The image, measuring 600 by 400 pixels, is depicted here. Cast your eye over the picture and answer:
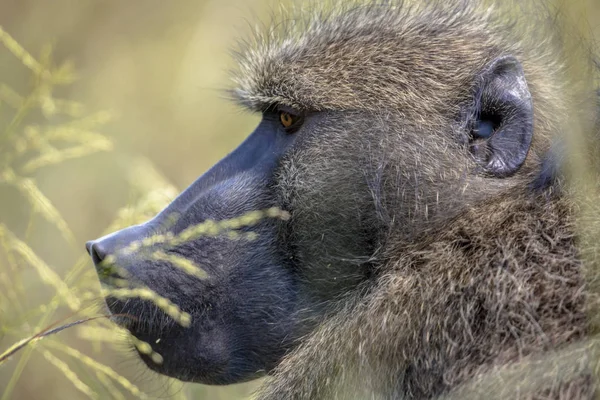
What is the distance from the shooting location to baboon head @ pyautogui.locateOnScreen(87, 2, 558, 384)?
2613 mm

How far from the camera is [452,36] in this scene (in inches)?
116

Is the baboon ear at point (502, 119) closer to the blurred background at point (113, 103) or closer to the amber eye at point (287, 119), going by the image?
the amber eye at point (287, 119)

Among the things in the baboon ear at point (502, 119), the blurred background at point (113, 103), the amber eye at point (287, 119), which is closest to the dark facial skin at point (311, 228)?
the baboon ear at point (502, 119)

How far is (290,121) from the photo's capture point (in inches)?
113

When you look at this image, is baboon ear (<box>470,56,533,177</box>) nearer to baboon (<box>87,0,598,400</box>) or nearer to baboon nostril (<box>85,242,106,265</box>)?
baboon (<box>87,0,598,400</box>)

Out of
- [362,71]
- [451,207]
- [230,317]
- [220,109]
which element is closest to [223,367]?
[230,317]

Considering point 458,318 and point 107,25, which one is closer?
point 458,318

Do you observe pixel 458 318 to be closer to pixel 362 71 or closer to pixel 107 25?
pixel 362 71

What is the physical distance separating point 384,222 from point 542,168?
1.66ft

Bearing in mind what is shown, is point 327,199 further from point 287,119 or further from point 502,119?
point 502,119

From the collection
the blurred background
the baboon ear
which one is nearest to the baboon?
the baboon ear

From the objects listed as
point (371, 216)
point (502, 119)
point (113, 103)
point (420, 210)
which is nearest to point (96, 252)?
point (371, 216)

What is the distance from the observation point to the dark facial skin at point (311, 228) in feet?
8.59

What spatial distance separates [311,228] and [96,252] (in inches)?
27.4
